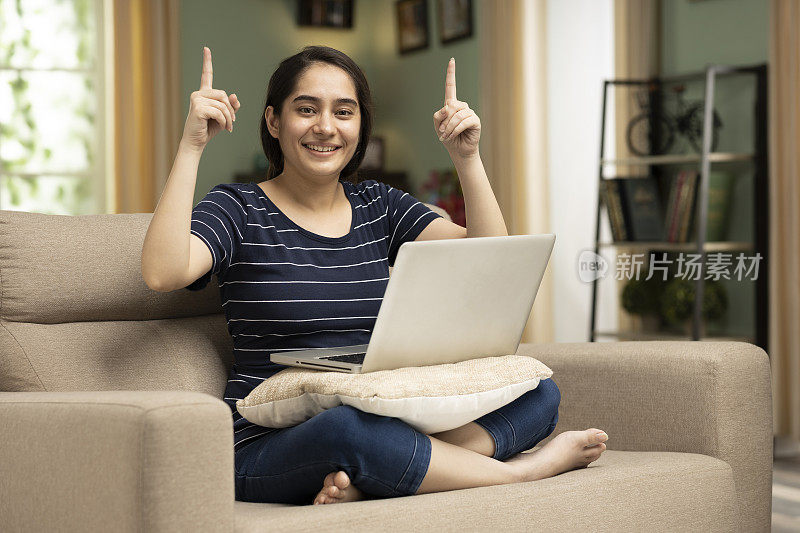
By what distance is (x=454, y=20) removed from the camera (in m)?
5.07

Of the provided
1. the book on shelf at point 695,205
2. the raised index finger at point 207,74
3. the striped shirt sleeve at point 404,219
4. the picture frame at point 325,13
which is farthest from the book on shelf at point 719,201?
the picture frame at point 325,13

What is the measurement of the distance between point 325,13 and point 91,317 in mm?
4362

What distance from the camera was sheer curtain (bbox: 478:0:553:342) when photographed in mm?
4250

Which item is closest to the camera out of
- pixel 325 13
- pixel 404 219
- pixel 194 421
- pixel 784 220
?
pixel 194 421

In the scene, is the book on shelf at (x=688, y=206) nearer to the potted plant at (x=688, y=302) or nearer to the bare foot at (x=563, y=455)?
the potted plant at (x=688, y=302)

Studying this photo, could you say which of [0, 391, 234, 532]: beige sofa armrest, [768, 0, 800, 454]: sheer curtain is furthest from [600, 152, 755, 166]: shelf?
[0, 391, 234, 532]: beige sofa armrest

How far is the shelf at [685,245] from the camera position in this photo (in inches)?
138

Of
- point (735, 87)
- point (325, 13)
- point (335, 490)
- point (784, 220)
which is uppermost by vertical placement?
point (325, 13)

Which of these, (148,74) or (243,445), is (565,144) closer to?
(148,74)

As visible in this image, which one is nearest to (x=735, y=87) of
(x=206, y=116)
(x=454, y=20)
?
(x=454, y=20)

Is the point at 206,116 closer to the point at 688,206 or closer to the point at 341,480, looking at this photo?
the point at 341,480

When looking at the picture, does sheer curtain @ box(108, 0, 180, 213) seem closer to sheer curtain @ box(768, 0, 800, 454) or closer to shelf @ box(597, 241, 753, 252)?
shelf @ box(597, 241, 753, 252)

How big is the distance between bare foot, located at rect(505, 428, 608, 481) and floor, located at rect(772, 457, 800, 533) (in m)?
1.13

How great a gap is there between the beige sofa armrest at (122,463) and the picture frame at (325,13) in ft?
15.3
